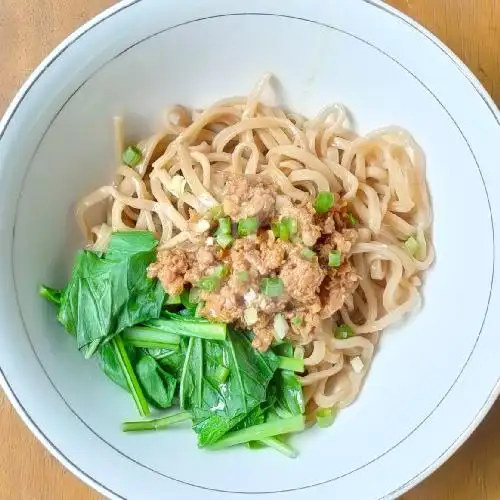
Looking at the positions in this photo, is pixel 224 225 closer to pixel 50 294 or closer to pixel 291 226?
pixel 291 226

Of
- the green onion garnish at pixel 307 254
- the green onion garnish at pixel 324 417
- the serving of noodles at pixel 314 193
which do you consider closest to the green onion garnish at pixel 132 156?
the serving of noodles at pixel 314 193

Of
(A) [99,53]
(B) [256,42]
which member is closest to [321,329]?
(B) [256,42]

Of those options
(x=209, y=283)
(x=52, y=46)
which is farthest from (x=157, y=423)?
(x=52, y=46)

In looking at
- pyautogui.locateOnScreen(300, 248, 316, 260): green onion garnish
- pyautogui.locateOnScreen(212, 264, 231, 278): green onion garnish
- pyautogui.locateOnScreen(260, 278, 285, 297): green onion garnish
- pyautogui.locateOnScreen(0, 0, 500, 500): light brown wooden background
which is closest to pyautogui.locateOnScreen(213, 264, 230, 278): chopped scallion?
pyautogui.locateOnScreen(212, 264, 231, 278): green onion garnish

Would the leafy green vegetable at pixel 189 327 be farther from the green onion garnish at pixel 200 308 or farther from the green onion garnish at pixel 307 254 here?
the green onion garnish at pixel 307 254

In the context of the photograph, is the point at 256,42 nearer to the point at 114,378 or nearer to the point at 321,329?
the point at 321,329

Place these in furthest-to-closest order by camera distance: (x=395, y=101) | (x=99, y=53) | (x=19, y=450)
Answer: (x=19, y=450), (x=395, y=101), (x=99, y=53)
